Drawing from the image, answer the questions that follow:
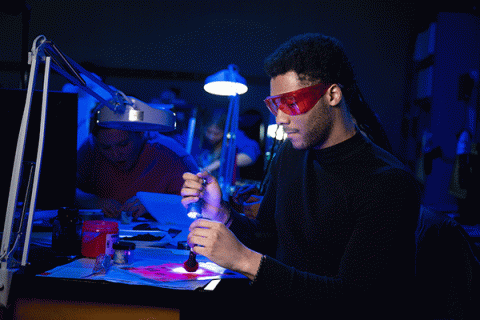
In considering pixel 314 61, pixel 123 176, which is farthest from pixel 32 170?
pixel 123 176

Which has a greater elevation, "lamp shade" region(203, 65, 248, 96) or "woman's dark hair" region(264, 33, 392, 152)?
"lamp shade" region(203, 65, 248, 96)

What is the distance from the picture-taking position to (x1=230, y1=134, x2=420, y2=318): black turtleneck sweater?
3.02 feet

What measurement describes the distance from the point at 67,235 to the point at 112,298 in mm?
411

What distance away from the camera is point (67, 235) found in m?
1.23

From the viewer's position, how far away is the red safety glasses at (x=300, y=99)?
42.8 inches

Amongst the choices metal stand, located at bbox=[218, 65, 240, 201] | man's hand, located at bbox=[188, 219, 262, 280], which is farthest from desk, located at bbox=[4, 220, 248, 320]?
metal stand, located at bbox=[218, 65, 240, 201]

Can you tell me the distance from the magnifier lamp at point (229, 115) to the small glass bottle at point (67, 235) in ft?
2.92

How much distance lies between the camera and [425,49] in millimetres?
4738

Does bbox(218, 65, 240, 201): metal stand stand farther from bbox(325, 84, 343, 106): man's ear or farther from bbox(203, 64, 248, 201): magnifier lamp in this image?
bbox(325, 84, 343, 106): man's ear

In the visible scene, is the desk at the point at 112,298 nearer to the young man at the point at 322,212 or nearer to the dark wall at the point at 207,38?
the young man at the point at 322,212

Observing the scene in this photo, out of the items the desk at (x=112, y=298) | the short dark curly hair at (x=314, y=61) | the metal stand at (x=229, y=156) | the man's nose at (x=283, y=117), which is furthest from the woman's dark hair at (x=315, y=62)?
the metal stand at (x=229, y=156)

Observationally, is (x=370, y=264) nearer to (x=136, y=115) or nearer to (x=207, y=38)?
(x=136, y=115)

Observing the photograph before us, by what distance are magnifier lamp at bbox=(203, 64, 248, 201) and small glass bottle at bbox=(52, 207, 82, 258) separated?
89 centimetres

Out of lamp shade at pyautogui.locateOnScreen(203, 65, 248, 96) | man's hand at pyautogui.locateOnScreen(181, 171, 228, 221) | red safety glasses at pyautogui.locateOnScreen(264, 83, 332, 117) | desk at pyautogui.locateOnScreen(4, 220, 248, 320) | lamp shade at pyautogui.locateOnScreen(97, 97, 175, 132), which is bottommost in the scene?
desk at pyautogui.locateOnScreen(4, 220, 248, 320)
